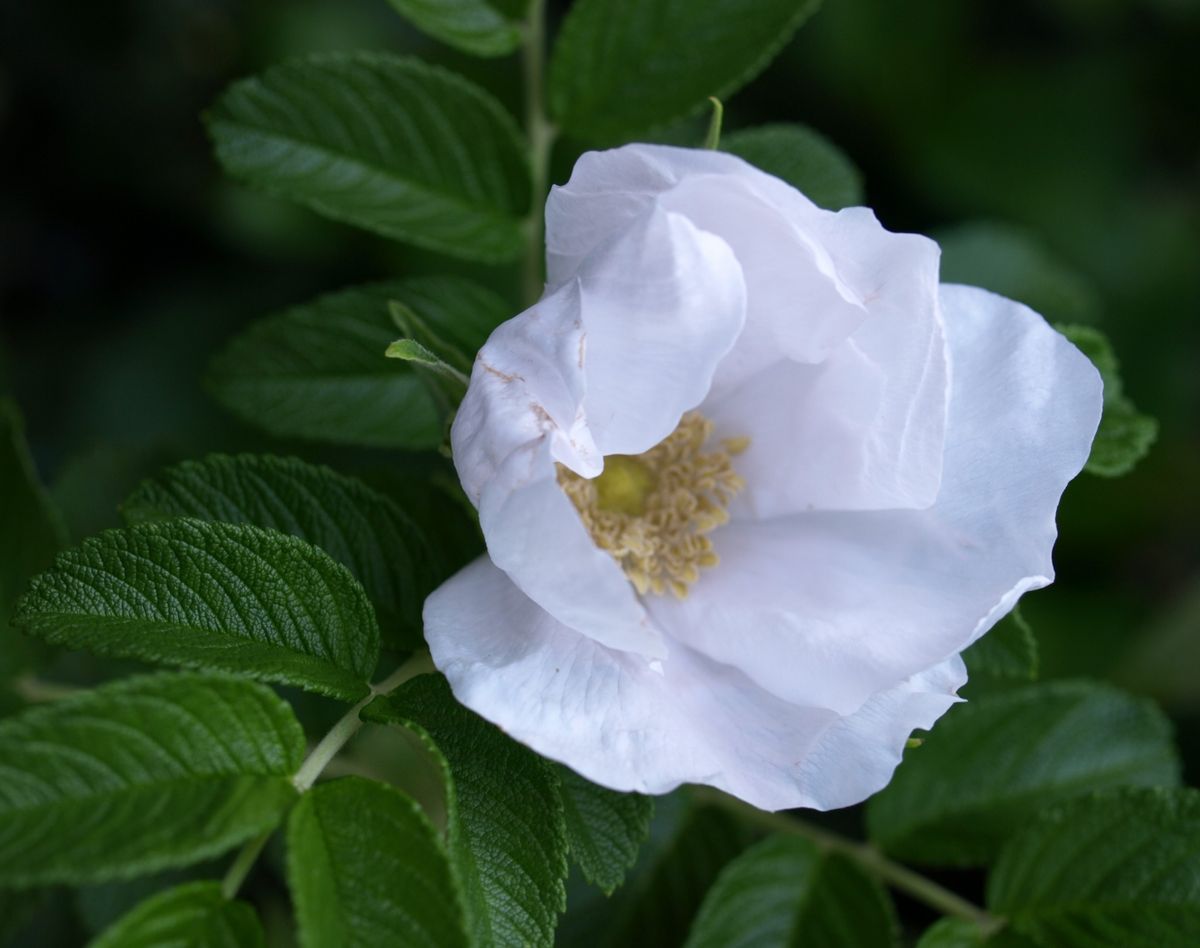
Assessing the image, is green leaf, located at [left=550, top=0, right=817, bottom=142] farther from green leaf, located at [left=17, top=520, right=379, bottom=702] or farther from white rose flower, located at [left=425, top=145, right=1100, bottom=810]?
green leaf, located at [left=17, top=520, right=379, bottom=702]

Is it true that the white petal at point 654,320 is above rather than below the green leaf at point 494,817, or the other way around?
above

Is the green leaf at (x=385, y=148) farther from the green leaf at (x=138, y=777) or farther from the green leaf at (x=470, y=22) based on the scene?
the green leaf at (x=138, y=777)

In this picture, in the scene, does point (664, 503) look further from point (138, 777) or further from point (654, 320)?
point (138, 777)

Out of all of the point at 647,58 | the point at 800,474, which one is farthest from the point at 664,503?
the point at 647,58

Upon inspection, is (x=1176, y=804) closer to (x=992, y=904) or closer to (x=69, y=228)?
(x=992, y=904)

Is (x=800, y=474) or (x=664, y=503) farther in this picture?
(x=664, y=503)

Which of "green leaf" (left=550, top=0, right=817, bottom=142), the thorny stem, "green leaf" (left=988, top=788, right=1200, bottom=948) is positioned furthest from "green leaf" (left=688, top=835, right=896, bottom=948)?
"green leaf" (left=550, top=0, right=817, bottom=142)

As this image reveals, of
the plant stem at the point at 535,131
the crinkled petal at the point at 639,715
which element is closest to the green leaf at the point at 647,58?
the plant stem at the point at 535,131

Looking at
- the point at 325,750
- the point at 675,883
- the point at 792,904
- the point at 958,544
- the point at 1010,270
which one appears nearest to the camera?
the point at 325,750
